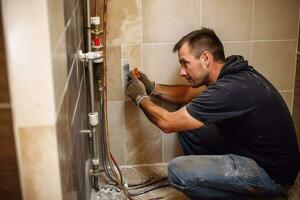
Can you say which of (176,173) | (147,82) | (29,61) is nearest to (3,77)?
(29,61)

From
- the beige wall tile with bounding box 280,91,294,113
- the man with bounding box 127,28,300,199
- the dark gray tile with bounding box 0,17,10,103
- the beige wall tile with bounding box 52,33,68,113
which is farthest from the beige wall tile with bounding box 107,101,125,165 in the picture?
the dark gray tile with bounding box 0,17,10,103

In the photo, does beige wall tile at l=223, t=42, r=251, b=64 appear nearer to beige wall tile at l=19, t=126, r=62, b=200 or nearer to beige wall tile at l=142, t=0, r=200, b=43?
beige wall tile at l=142, t=0, r=200, b=43

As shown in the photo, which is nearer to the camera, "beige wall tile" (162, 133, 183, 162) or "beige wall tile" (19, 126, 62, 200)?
"beige wall tile" (19, 126, 62, 200)

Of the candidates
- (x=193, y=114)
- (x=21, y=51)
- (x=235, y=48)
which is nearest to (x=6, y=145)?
(x=21, y=51)

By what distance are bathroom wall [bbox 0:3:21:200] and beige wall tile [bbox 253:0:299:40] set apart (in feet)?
5.34

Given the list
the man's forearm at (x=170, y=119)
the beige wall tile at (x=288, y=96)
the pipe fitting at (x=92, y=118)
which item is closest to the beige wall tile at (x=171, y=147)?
the man's forearm at (x=170, y=119)

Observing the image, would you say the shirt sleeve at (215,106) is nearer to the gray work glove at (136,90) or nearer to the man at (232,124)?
the man at (232,124)

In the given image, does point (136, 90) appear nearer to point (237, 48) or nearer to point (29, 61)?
point (237, 48)

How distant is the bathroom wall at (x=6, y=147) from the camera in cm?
72

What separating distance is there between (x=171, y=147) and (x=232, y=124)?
22.7 inches

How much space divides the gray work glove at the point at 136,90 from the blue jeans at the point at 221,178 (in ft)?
1.18

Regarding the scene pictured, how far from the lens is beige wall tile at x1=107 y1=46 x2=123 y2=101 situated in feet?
6.74

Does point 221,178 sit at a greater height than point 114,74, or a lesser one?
lesser

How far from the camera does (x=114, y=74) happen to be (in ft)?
6.85
